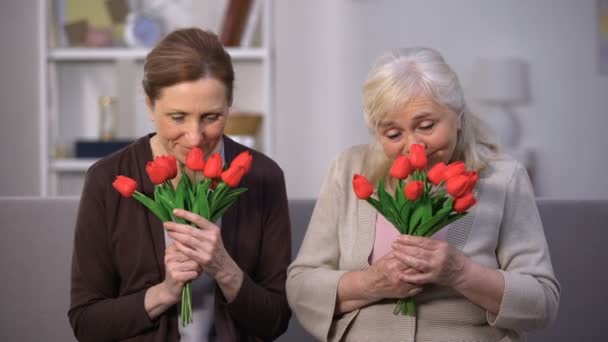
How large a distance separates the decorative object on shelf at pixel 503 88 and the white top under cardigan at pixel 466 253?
149 inches

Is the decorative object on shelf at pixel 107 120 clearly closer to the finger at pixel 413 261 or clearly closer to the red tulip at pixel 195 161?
the red tulip at pixel 195 161

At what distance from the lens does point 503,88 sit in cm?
589

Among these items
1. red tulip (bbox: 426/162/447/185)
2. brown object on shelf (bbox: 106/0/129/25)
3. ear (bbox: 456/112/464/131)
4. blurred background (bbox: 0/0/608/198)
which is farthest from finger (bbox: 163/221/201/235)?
blurred background (bbox: 0/0/608/198)

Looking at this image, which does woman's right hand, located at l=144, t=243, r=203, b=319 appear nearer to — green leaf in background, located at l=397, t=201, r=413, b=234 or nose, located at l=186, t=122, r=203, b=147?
nose, located at l=186, t=122, r=203, b=147

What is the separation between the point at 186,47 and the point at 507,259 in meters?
0.84

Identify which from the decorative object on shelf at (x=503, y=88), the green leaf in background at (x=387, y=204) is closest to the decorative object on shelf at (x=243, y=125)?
the decorative object on shelf at (x=503, y=88)

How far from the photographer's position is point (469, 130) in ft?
6.98

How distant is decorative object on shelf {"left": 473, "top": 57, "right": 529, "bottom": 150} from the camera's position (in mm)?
5887

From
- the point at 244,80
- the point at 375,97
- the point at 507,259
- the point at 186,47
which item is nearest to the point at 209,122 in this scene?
the point at 186,47

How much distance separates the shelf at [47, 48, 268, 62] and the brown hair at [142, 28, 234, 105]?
10.5 feet

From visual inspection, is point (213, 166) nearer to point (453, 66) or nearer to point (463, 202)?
point (463, 202)

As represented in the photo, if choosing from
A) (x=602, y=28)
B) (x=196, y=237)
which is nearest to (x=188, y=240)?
(x=196, y=237)

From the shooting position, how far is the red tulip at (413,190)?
1.79m

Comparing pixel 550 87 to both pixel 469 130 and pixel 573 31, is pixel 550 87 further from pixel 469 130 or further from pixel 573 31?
pixel 469 130
